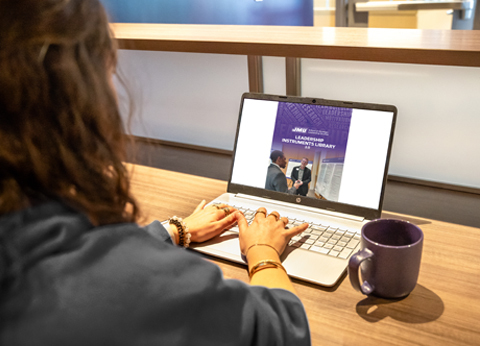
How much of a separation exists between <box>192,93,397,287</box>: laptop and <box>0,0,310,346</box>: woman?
421 millimetres

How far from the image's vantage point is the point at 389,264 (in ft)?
2.36

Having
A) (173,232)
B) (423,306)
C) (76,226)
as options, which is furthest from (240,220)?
(76,226)

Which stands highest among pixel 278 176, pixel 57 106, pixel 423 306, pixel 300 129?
pixel 57 106

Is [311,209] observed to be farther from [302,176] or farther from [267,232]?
[267,232]

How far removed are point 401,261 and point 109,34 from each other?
0.55 metres

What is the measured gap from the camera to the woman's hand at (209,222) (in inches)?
36.8

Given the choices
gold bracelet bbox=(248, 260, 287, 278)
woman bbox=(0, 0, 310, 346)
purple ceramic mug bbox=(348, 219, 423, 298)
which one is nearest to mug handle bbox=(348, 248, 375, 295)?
purple ceramic mug bbox=(348, 219, 423, 298)

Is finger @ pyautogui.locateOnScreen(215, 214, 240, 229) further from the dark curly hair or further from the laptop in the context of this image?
the dark curly hair

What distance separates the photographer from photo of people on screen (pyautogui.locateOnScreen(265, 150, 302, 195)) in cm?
106

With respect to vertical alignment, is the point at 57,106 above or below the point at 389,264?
above

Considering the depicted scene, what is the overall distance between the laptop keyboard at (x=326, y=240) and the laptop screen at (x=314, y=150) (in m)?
0.07

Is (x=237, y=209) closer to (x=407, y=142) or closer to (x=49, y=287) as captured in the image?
(x=407, y=142)

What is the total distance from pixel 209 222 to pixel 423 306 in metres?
0.44

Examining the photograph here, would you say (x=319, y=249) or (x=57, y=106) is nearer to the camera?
(x=57, y=106)
